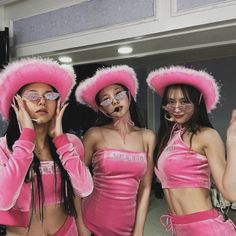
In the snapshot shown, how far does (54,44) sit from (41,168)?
59.7 inches

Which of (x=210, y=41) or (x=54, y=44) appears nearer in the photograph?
(x=210, y=41)

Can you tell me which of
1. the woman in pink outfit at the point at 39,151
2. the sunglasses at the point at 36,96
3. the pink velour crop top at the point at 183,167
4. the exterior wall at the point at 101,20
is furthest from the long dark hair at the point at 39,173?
the exterior wall at the point at 101,20

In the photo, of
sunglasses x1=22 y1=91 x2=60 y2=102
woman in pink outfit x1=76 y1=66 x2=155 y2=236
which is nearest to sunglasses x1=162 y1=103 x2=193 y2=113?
woman in pink outfit x1=76 y1=66 x2=155 y2=236

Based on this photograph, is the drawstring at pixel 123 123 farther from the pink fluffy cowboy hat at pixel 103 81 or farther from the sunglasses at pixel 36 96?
the sunglasses at pixel 36 96

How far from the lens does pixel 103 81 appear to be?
6.15 feet

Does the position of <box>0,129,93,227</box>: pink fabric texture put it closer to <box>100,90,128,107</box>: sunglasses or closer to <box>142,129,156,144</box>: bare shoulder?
<box>100,90,128,107</box>: sunglasses

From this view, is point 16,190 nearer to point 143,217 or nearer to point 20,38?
point 143,217

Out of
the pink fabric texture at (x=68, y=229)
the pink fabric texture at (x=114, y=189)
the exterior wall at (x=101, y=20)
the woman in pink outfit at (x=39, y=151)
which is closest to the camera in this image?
the woman in pink outfit at (x=39, y=151)

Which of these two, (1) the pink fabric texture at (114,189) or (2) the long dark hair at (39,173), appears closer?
(2) the long dark hair at (39,173)

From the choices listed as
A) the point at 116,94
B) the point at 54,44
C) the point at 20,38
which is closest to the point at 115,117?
the point at 116,94

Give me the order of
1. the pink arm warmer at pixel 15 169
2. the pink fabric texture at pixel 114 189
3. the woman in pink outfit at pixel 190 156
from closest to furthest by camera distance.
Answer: the pink arm warmer at pixel 15 169, the woman in pink outfit at pixel 190 156, the pink fabric texture at pixel 114 189

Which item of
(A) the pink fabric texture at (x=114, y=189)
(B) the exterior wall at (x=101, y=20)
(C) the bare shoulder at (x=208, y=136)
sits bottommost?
(A) the pink fabric texture at (x=114, y=189)

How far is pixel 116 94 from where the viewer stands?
73.9 inches

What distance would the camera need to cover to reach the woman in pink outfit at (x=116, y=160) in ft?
6.03
